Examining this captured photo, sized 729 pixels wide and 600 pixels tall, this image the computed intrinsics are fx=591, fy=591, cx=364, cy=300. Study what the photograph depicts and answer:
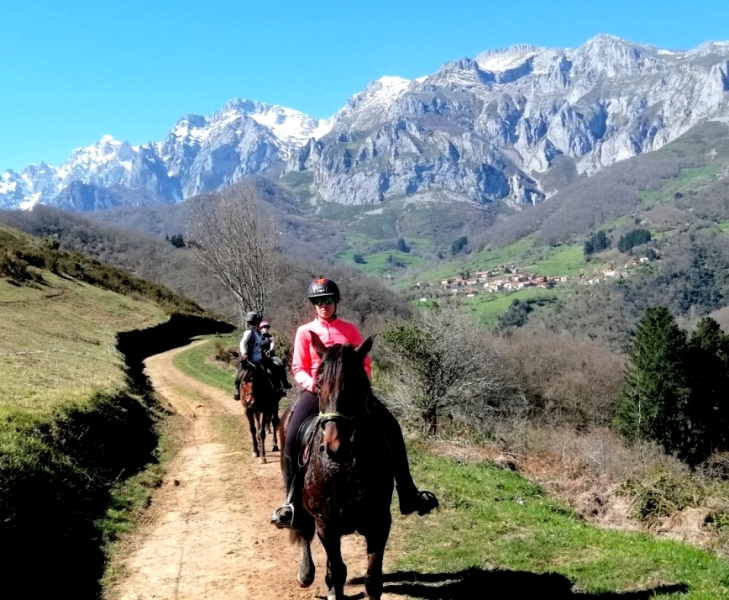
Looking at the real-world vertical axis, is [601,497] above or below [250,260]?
below

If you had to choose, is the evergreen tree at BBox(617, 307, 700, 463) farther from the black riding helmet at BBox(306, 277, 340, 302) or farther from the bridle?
the bridle

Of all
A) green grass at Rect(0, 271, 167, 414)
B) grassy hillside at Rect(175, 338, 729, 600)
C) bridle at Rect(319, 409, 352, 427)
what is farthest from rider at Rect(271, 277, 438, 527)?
green grass at Rect(0, 271, 167, 414)

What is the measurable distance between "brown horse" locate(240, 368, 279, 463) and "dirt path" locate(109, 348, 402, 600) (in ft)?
1.79

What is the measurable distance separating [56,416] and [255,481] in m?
4.50

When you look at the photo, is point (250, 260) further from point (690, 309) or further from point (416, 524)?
point (690, 309)

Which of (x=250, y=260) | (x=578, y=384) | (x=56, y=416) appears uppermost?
(x=250, y=260)

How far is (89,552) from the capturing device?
29.3 feet

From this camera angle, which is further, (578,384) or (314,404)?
(578,384)

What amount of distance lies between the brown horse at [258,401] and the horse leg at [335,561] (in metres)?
8.93

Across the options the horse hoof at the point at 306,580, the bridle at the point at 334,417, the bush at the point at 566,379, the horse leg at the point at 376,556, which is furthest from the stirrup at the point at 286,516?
the bush at the point at 566,379

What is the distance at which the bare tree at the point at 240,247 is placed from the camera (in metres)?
37.8

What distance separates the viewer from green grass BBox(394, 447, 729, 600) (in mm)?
7344

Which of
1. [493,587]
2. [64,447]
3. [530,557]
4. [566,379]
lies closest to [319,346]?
[493,587]

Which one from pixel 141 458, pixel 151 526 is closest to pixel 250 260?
pixel 141 458
